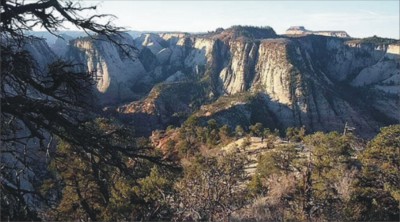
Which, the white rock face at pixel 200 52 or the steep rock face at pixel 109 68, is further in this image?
the white rock face at pixel 200 52

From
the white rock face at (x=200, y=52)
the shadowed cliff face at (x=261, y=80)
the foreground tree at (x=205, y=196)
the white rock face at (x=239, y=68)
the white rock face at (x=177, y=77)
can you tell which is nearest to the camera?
the foreground tree at (x=205, y=196)

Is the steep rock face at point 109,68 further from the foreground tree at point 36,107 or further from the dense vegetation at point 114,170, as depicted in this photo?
the foreground tree at point 36,107

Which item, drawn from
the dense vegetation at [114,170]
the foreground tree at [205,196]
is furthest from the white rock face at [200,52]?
the foreground tree at [205,196]

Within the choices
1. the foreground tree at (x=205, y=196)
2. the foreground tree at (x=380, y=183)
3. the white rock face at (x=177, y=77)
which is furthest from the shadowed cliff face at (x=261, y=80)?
the foreground tree at (x=205, y=196)

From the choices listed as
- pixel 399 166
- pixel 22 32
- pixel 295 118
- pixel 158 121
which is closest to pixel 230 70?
pixel 295 118

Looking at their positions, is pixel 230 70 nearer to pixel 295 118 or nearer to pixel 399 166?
pixel 295 118

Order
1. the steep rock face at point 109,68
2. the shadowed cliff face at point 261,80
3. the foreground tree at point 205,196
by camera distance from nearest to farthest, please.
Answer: the foreground tree at point 205,196
the shadowed cliff face at point 261,80
the steep rock face at point 109,68

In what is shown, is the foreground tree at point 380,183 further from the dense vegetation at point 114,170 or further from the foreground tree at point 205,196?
the foreground tree at point 205,196

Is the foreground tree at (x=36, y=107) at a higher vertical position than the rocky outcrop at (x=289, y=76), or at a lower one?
higher
